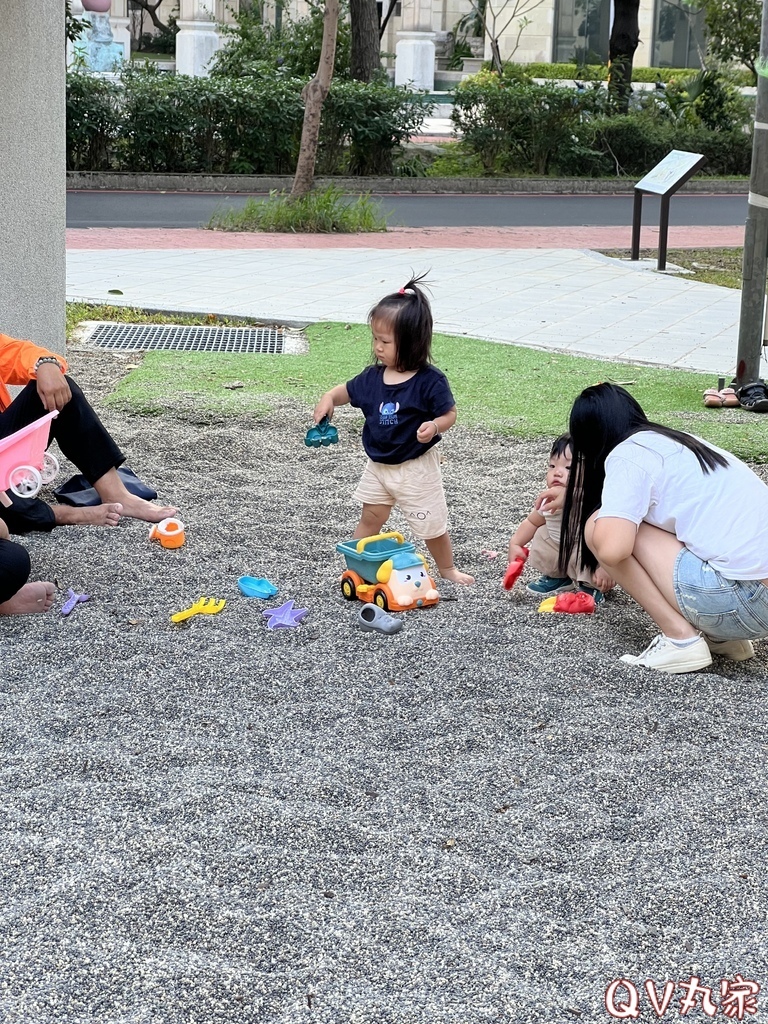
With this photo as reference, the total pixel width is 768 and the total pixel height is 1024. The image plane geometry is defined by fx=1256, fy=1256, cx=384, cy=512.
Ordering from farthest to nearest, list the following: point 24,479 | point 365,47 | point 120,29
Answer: point 120,29, point 365,47, point 24,479

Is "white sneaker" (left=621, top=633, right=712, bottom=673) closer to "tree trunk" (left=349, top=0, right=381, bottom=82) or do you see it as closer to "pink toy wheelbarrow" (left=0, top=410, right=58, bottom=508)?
"pink toy wheelbarrow" (left=0, top=410, right=58, bottom=508)

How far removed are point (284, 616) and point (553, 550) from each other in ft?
3.02

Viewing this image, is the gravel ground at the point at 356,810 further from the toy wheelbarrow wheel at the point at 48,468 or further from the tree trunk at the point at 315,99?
the tree trunk at the point at 315,99

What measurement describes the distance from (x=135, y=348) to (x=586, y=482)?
512 cm

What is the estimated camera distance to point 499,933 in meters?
2.36

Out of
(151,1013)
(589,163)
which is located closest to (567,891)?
(151,1013)

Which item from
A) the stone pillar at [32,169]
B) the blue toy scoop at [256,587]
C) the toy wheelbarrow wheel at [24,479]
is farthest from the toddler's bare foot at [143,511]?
the stone pillar at [32,169]

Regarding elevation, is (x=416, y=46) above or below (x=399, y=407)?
above

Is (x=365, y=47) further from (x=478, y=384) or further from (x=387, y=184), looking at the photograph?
(x=478, y=384)

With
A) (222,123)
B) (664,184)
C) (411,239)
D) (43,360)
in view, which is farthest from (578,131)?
(43,360)

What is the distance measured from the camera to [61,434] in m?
4.57

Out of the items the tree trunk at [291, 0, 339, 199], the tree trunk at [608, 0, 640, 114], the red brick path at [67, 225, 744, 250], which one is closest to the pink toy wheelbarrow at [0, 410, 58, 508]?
the red brick path at [67, 225, 744, 250]

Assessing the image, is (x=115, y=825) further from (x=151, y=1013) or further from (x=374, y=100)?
(x=374, y=100)

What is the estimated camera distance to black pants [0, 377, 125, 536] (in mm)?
4496
